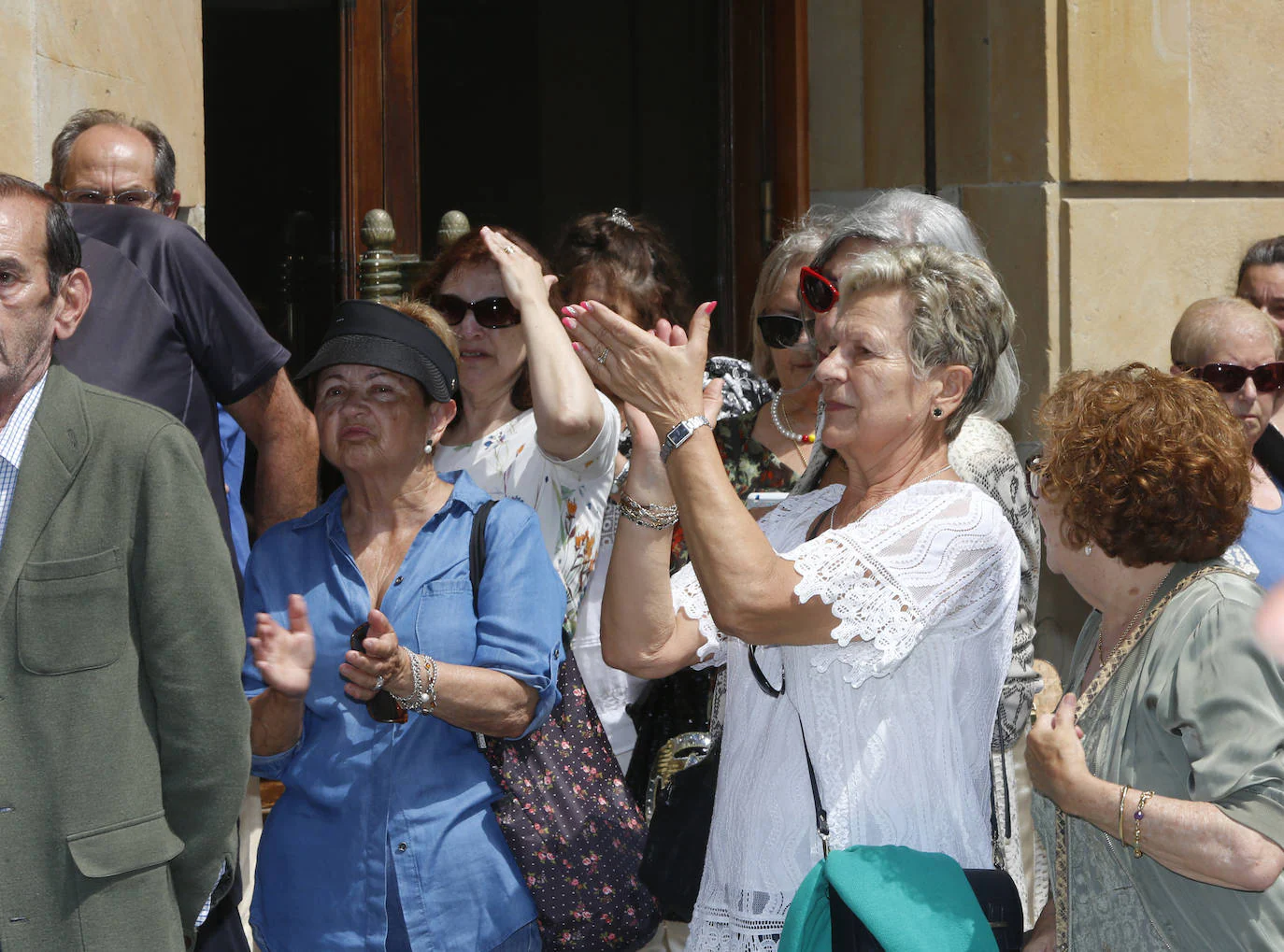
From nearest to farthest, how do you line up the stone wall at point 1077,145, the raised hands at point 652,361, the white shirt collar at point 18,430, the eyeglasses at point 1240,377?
the white shirt collar at point 18,430 < the raised hands at point 652,361 < the eyeglasses at point 1240,377 < the stone wall at point 1077,145

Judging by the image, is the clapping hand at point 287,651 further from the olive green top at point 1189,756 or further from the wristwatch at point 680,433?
the olive green top at point 1189,756

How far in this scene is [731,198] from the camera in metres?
5.35

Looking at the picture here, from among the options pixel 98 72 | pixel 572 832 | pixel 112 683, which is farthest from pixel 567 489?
pixel 98 72

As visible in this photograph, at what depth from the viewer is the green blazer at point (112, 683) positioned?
2.10 m

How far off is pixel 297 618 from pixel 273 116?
2506mm

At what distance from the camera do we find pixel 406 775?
268 centimetres

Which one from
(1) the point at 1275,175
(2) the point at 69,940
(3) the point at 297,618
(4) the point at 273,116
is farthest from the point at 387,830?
(1) the point at 1275,175

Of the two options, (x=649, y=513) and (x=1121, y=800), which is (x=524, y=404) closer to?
(x=649, y=513)

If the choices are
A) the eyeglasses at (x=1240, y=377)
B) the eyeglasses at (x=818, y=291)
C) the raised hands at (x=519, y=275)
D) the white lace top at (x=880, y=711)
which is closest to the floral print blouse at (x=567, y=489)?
the raised hands at (x=519, y=275)

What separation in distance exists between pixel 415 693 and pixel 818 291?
45.4 inches

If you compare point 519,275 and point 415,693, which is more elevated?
point 519,275

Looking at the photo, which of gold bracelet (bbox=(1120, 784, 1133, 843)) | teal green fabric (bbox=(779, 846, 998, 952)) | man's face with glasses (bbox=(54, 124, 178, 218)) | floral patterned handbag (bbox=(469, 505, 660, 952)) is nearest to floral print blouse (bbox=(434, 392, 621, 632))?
floral patterned handbag (bbox=(469, 505, 660, 952))

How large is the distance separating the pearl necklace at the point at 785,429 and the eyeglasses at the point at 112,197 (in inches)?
62.0

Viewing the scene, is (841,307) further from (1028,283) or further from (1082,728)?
(1028,283)
